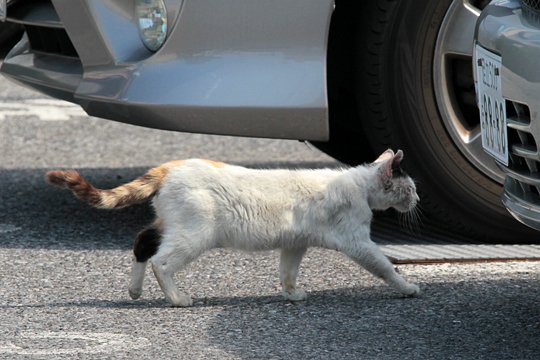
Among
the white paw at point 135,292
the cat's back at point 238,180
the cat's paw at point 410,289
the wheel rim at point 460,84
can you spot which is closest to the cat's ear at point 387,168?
the cat's back at point 238,180

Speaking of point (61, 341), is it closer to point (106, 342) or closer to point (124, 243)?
point (106, 342)

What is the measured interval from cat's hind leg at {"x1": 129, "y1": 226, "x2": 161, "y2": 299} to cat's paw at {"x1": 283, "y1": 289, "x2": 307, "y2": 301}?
0.48 metres

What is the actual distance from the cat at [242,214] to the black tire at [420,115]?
0.52 metres

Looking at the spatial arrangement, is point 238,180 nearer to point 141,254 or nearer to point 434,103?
point 141,254

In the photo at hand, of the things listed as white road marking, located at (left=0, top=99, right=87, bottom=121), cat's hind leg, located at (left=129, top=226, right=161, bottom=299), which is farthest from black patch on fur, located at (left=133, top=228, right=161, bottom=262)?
white road marking, located at (left=0, top=99, right=87, bottom=121)

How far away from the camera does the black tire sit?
4699mm

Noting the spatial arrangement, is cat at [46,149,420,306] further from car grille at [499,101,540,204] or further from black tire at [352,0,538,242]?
car grille at [499,101,540,204]

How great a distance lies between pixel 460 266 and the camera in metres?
4.57

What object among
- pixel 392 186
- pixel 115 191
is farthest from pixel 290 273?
pixel 115 191

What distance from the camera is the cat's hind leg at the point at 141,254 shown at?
4.13 meters

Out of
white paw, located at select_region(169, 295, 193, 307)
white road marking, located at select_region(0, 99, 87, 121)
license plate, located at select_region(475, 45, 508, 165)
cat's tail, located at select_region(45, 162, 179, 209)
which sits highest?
license plate, located at select_region(475, 45, 508, 165)

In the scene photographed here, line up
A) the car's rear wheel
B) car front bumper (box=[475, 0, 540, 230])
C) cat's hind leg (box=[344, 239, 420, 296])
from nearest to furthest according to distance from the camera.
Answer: car front bumper (box=[475, 0, 540, 230]) → cat's hind leg (box=[344, 239, 420, 296]) → the car's rear wheel

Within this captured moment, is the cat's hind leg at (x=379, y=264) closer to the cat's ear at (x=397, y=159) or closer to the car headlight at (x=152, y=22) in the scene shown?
the cat's ear at (x=397, y=159)

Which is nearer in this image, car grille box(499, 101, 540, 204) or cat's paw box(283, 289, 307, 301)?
car grille box(499, 101, 540, 204)
